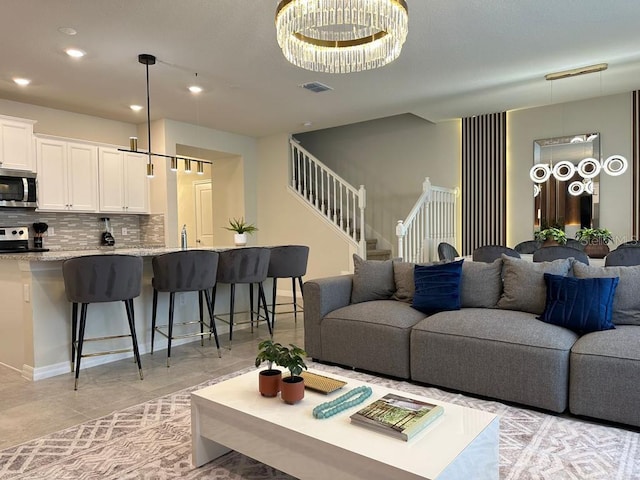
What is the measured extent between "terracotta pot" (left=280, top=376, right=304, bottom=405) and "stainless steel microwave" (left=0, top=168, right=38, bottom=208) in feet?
16.4

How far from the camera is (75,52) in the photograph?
4.27m

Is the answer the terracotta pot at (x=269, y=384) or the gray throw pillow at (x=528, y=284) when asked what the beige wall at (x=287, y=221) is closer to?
the gray throw pillow at (x=528, y=284)

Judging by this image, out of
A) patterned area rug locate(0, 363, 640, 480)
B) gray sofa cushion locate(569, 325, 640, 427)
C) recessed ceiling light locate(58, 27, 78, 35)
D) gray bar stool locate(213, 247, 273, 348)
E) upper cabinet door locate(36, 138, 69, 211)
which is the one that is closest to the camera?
patterned area rug locate(0, 363, 640, 480)

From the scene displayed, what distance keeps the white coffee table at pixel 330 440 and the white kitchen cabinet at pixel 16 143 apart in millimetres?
4758

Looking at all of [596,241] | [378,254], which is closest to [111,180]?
[378,254]

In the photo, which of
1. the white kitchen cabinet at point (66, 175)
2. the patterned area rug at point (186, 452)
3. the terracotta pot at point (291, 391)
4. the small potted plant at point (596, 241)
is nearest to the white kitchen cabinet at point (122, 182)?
the white kitchen cabinet at point (66, 175)

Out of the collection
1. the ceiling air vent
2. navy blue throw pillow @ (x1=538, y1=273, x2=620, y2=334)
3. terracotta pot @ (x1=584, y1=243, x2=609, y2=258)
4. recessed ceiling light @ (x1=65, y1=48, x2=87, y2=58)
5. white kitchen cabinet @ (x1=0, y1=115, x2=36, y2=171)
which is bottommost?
navy blue throw pillow @ (x1=538, y1=273, x2=620, y2=334)

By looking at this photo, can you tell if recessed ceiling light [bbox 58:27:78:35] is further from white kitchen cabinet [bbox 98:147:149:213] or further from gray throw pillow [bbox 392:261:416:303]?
gray throw pillow [bbox 392:261:416:303]

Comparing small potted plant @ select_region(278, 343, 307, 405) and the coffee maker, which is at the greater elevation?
the coffee maker

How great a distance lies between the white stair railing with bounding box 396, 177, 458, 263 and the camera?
21.2 ft

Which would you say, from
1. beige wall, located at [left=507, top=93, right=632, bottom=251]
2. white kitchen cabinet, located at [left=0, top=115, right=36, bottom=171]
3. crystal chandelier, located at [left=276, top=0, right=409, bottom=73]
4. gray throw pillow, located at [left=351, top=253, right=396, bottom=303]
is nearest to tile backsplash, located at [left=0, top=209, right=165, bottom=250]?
white kitchen cabinet, located at [left=0, top=115, right=36, bottom=171]

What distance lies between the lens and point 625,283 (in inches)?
119

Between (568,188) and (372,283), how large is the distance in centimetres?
414

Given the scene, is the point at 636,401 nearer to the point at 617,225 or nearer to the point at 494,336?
the point at 494,336
